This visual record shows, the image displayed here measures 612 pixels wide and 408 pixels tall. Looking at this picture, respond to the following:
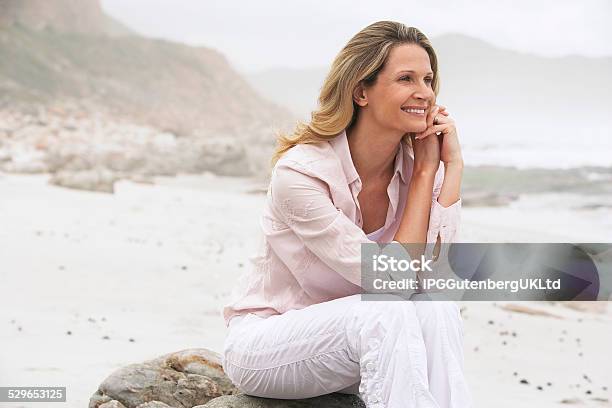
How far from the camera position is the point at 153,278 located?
6.34 meters

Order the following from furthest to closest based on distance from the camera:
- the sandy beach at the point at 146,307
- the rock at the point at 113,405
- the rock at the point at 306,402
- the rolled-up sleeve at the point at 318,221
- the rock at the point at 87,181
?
the rock at the point at 87,181, the sandy beach at the point at 146,307, the rock at the point at 113,405, the rock at the point at 306,402, the rolled-up sleeve at the point at 318,221

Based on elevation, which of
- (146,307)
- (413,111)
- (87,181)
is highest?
(413,111)

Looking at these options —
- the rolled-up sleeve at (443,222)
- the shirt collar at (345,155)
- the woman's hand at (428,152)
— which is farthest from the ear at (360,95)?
the rolled-up sleeve at (443,222)

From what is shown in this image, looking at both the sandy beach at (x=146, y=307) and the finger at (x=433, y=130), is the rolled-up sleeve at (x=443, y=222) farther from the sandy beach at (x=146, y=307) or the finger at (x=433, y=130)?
the sandy beach at (x=146, y=307)

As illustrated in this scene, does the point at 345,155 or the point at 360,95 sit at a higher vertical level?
the point at 360,95

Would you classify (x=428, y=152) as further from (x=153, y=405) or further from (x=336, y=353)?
(x=153, y=405)

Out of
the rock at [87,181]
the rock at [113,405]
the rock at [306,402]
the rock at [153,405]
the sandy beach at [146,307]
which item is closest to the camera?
the rock at [306,402]

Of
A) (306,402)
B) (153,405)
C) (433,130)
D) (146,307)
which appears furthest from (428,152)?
(146,307)

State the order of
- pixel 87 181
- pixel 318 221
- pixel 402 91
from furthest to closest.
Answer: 1. pixel 87 181
2. pixel 402 91
3. pixel 318 221

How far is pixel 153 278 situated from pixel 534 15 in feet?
71.6

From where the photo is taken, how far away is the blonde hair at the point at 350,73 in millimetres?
2420

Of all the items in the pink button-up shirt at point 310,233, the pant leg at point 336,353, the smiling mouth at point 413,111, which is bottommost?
the pant leg at point 336,353

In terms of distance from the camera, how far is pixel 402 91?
2.42 m

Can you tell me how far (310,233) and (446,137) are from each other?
0.58 metres
